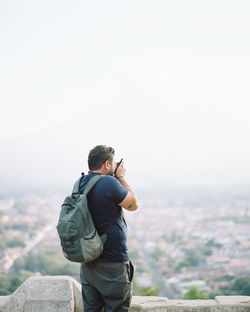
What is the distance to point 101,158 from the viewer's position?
8.77ft

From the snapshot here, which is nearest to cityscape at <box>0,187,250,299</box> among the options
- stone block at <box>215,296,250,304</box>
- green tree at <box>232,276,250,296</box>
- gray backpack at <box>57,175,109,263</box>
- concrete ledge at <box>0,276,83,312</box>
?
green tree at <box>232,276,250,296</box>

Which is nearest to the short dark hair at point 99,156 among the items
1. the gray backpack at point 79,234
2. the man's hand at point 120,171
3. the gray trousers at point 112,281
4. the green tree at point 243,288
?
the man's hand at point 120,171

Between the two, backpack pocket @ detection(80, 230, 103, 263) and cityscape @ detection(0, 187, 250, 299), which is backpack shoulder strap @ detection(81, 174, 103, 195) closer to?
backpack pocket @ detection(80, 230, 103, 263)

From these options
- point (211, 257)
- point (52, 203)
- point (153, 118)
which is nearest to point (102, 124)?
point (153, 118)

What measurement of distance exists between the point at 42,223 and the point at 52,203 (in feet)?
26.9

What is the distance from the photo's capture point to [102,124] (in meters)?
68.6

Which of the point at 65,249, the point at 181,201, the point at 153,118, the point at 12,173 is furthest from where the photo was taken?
the point at 153,118

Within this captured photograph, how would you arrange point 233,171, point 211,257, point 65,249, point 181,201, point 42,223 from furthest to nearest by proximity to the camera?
point 233,171 < point 181,201 < point 42,223 < point 211,257 < point 65,249

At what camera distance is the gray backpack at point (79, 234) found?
248 centimetres

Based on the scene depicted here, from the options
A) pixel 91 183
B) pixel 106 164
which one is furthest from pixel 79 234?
pixel 106 164

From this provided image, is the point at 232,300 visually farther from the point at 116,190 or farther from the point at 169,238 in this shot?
the point at 169,238

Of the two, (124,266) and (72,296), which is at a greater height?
(124,266)

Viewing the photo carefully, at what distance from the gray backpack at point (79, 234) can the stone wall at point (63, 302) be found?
73cm

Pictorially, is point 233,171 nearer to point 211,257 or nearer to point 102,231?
point 211,257
